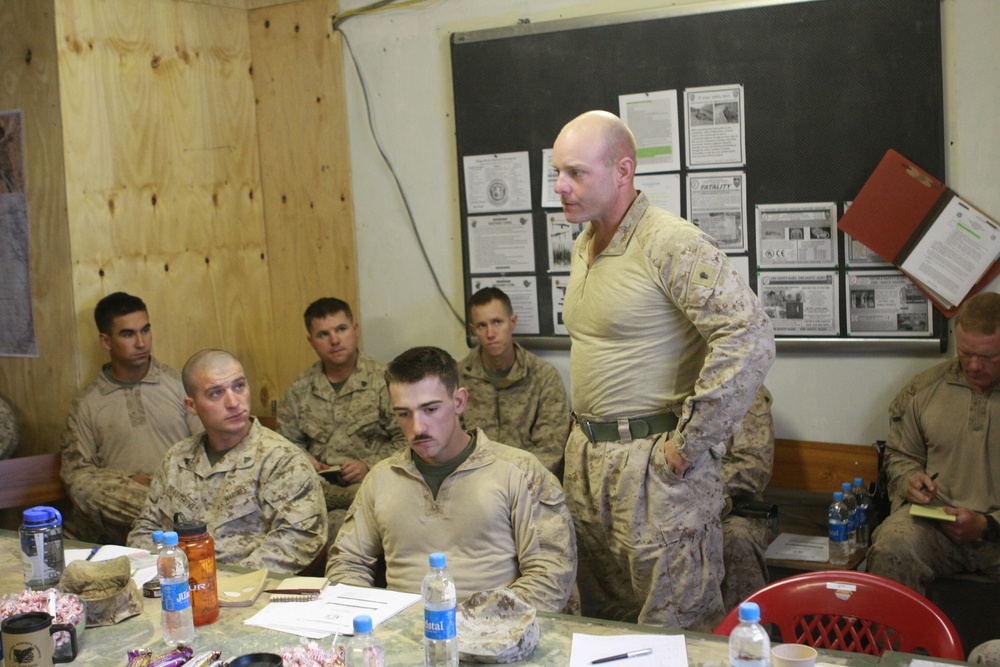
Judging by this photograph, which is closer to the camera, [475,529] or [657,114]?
[475,529]

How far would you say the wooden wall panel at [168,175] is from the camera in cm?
426

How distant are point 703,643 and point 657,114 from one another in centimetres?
262

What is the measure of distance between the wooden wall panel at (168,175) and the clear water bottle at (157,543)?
170cm

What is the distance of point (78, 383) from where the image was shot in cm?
432

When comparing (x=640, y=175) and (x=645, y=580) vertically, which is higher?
(x=640, y=175)

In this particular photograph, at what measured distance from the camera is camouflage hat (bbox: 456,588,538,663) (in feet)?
6.08

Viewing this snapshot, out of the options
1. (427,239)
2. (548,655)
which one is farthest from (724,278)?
(427,239)

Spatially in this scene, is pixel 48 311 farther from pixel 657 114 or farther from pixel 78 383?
pixel 657 114

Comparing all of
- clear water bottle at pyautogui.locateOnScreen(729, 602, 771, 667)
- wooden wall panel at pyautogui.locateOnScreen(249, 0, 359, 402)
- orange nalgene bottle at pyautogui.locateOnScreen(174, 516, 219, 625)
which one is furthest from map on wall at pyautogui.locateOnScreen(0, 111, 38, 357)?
clear water bottle at pyautogui.locateOnScreen(729, 602, 771, 667)

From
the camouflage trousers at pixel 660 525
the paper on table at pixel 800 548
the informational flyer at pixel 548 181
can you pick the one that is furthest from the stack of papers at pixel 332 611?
the informational flyer at pixel 548 181

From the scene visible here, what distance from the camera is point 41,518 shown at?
8.02 feet

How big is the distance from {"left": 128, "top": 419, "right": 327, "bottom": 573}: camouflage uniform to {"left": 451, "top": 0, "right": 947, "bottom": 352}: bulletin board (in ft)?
5.64

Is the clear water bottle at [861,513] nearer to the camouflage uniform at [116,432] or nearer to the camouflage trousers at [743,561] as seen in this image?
the camouflage trousers at [743,561]

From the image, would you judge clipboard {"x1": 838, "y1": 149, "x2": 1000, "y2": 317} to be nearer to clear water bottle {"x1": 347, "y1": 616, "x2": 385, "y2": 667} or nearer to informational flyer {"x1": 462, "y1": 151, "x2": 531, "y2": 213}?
informational flyer {"x1": 462, "y1": 151, "x2": 531, "y2": 213}
